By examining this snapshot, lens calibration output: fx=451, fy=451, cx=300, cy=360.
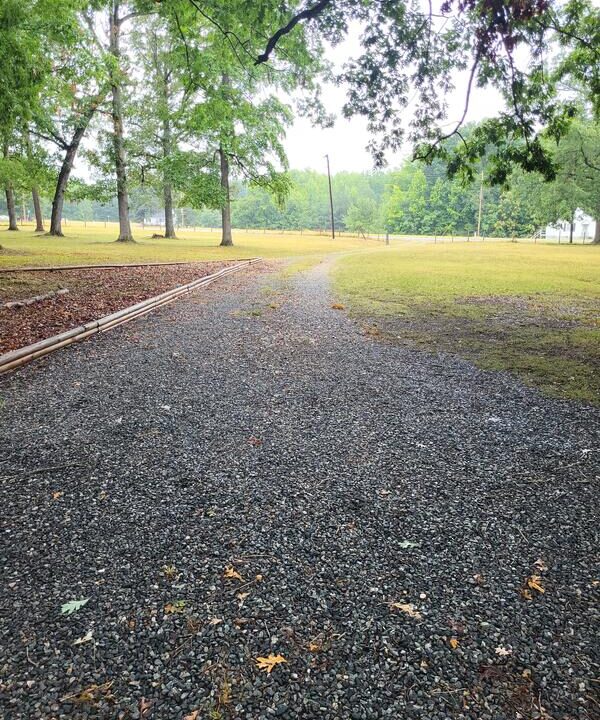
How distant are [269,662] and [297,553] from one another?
589 mm

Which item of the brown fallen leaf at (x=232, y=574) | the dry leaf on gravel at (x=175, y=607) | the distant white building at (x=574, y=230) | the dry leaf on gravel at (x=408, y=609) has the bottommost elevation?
the dry leaf on gravel at (x=408, y=609)

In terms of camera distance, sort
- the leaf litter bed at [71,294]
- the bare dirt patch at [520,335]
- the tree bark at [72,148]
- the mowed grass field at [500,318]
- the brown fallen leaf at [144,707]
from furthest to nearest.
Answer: the tree bark at [72,148]
the leaf litter bed at [71,294]
the mowed grass field at [500,318]
the bare dirt patch at [520,335]
the brown fallen leaf at [144,707]

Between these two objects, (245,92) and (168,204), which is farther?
(168,204)

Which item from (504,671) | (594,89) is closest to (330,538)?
(504,671)

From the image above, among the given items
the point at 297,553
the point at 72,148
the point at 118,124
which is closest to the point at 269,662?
the point at 297,553

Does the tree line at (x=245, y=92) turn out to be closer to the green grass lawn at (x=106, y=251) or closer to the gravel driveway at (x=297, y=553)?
the green grass lawn at (x=106, y=251)

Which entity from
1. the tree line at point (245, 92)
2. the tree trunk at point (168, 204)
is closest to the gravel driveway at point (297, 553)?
the tree line at point (245, 92)

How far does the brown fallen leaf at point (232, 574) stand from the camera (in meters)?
2.02

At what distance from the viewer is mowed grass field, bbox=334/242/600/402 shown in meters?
5.36

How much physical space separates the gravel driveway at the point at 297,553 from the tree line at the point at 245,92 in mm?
5816

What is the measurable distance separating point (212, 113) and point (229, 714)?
35.3 ft

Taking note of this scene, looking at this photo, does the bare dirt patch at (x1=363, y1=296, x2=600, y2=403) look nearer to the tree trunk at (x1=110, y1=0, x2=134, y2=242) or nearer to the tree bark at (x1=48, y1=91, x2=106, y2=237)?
the tree trunk at (x1=110, y1=0, x2=134, y2=242)

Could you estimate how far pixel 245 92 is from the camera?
73.4 ft

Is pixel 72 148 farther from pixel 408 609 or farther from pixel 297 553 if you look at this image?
pixel 408 609
